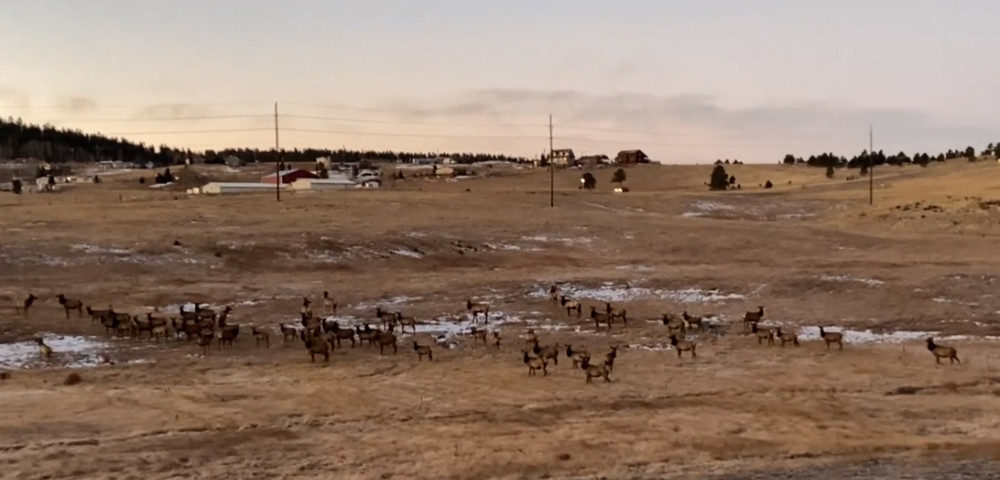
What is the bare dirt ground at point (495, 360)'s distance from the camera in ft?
55.7

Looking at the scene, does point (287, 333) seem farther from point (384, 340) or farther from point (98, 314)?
point (98, 314)

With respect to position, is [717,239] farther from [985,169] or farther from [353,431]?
[985,169]

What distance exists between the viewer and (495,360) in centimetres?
2609

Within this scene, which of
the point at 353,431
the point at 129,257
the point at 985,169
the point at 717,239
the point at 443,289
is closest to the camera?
the point at 353,431

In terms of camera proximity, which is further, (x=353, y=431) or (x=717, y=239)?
(x=717, y=239)

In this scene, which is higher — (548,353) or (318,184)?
(318,184)

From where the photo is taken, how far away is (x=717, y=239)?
55.2 m

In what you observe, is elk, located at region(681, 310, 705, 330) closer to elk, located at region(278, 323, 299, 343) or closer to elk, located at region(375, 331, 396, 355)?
elk, located at region(375, 331, 396, 355)

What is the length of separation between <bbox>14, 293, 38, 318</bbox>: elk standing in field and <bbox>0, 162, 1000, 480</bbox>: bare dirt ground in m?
0.43

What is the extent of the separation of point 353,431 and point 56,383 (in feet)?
28.1

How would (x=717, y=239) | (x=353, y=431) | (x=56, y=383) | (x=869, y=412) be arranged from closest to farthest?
(x=353, y=431) → (x=869, y=412) → (x=56, y=383) → (x=717, y=239)

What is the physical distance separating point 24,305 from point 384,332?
1254 centimetres

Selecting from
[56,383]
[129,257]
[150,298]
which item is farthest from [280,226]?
[56,383]

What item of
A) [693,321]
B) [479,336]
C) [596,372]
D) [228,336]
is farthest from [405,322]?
[596,372]
